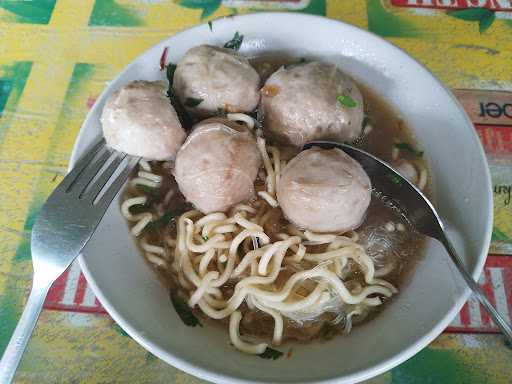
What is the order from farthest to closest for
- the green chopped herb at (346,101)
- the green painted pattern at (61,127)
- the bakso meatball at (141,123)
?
the green painted pattern at (61,127), the green chopped herb at (346,101), the bakso meatball at (141,123)

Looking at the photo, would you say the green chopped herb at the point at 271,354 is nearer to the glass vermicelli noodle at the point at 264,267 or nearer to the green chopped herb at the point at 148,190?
the glass vermicelli noodle at the point at 264,267

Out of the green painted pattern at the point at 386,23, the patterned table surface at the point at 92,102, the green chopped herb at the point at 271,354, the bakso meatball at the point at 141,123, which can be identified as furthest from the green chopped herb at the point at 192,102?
the green painted pattern at the point at 386,23

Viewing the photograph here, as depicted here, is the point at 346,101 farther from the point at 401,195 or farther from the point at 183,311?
the point at 183,311

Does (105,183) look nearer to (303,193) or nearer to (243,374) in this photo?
(303,193)

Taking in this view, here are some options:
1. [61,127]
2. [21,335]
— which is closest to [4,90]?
[61,127]

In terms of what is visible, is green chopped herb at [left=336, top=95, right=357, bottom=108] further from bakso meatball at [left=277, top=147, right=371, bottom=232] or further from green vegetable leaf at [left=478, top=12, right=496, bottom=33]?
green vegetable leaf at [left=478, top=12, right=496, bottom=33]

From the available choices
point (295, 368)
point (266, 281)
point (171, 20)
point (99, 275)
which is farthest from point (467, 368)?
point (171, 20)
